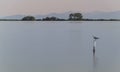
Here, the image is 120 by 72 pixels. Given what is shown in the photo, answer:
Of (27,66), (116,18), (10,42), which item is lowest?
(27,66)

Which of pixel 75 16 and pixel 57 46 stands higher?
pixel 75 16

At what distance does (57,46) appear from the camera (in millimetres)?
1877

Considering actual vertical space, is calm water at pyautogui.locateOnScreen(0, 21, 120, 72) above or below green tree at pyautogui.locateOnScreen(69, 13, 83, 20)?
below

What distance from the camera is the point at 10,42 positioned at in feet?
5.75

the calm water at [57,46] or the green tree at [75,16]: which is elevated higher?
the green tree at [75,16]

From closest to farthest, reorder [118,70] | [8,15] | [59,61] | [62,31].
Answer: [118,70]
[8,15]
[59,61]
[62,31]

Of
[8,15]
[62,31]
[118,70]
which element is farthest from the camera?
[62,31]

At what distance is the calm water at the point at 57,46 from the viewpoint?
1699 millimetres

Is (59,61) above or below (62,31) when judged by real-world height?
below

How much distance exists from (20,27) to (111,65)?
21.4 inches

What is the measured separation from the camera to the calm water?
66.9 inches

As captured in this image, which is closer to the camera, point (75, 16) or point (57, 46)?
point (75, 16)

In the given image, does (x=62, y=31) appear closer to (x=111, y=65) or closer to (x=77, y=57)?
(x=77, y=57)

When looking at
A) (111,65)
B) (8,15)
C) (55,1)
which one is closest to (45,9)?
(55,1)
